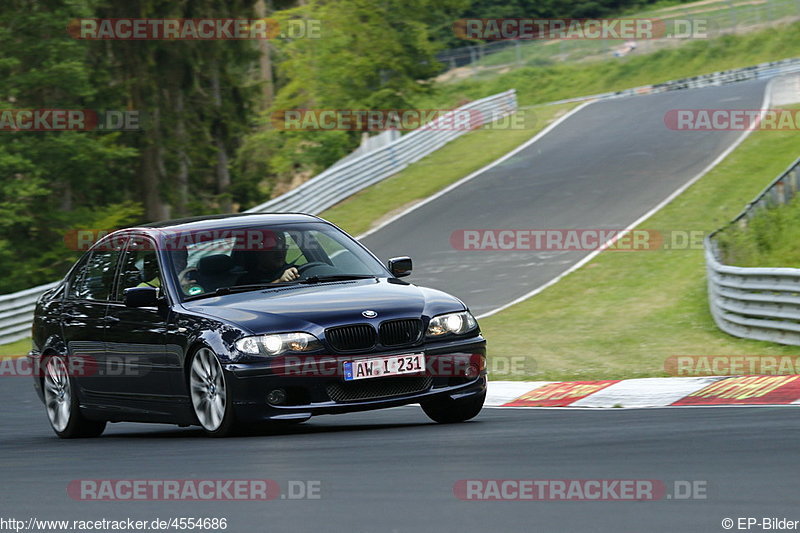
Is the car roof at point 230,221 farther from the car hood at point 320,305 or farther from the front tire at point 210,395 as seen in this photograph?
the front tire at point 210,395

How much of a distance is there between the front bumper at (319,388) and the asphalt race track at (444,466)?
20cm

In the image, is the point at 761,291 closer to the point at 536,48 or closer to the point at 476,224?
the point at 476,224

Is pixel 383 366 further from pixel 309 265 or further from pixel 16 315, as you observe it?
pixel 16 315

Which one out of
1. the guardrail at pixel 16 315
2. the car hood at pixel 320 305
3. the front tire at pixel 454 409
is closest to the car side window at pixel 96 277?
the car hood at pixel 320 305

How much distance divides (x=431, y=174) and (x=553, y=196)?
20.2 ft

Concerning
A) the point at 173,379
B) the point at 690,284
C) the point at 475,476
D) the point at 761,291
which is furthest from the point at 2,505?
the point at 690,284

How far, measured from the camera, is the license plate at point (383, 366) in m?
8.95

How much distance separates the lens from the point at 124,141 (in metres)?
36.3

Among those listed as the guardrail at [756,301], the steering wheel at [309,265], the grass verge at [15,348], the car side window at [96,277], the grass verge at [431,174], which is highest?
the steering wheel at [309,265]

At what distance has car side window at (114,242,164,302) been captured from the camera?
33.1 ft

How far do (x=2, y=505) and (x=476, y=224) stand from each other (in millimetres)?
22549

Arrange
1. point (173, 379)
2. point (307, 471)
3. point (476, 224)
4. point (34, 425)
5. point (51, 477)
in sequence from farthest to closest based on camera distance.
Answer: point (476, 224) < point (34, 425) < point (173, 379) < point (51, 477) < point (307, 471)

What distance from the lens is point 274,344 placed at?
8.91m

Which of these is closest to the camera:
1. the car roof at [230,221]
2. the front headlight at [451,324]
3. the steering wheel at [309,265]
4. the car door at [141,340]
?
the front headlight at [451,324]
